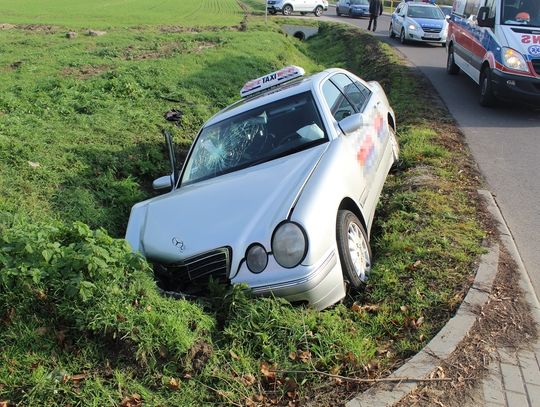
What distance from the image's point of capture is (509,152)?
772 centimetres

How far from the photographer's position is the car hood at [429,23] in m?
20.3

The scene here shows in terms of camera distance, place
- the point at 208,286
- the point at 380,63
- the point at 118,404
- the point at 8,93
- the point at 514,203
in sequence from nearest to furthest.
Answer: the point at 118,404
the point at 208,286
the point at 514,203
the point at 8,93
the point at 380,63

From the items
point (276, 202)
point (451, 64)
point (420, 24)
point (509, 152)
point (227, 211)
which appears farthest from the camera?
point (420, 24)

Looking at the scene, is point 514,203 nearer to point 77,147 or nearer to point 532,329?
point 532,329

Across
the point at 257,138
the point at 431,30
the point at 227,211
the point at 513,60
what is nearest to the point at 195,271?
the point at 227,211

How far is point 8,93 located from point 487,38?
29.2 ft

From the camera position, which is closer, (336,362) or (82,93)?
(336,362)

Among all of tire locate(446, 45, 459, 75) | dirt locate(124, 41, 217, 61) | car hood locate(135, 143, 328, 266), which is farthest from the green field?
car hood locate(135, 143, 328, 266)

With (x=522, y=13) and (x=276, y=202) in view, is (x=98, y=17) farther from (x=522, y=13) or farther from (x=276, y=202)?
(x=276, y=202)

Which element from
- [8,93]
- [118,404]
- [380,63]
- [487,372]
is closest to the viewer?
[118,404]

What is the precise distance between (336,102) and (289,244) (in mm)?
2268

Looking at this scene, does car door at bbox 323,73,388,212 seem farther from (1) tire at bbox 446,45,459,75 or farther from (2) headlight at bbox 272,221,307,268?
(1) tire at bbox 446,45,459,75

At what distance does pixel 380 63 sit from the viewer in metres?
15.7

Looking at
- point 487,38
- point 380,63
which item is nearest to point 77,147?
point 487,38
